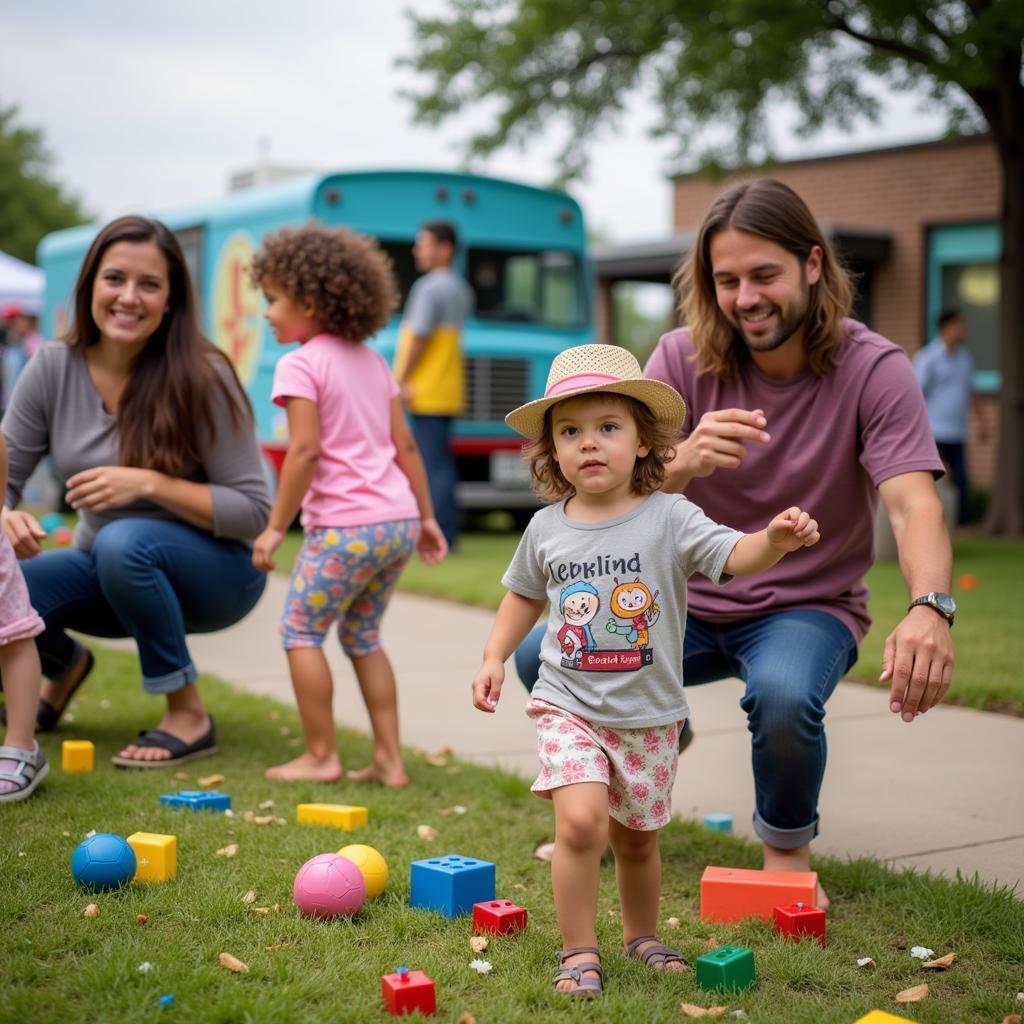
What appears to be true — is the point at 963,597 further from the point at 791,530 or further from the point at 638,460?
the point at 791,530

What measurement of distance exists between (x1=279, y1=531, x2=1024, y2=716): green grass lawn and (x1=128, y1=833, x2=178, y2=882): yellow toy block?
138 inches

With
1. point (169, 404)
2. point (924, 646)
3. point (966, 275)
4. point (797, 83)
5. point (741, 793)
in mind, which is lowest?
point (741, 793)

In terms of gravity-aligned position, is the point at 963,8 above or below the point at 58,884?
above

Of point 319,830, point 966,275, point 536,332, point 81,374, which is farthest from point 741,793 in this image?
point 966,275

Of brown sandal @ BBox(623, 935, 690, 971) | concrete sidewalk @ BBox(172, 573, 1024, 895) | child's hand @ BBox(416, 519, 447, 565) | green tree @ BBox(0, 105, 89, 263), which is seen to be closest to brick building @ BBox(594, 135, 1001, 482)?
concrete sidewalk @ BBox(172, 573, 1024, 895)

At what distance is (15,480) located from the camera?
15.6 feet

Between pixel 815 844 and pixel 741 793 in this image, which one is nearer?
pixel 815 844

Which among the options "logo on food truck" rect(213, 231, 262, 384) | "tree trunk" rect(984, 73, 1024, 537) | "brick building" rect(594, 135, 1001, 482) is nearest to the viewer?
"logo on food truck" rect(213, 231, 262, 384)

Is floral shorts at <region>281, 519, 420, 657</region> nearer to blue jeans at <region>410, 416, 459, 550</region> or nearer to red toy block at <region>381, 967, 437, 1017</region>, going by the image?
red toy block at <region>381, 967, 437, 1017</region>

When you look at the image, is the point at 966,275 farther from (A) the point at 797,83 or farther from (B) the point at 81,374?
(B) the point at 81,374

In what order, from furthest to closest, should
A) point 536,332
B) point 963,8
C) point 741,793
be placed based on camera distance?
point 536,332
point 963,8
point 741,793

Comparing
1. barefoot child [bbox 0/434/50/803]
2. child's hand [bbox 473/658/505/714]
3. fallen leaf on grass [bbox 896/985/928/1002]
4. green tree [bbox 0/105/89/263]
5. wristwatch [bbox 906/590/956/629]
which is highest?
green tree [bbox 0/105/89/263]

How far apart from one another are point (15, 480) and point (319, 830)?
178cm

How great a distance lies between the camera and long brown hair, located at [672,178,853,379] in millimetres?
3594
